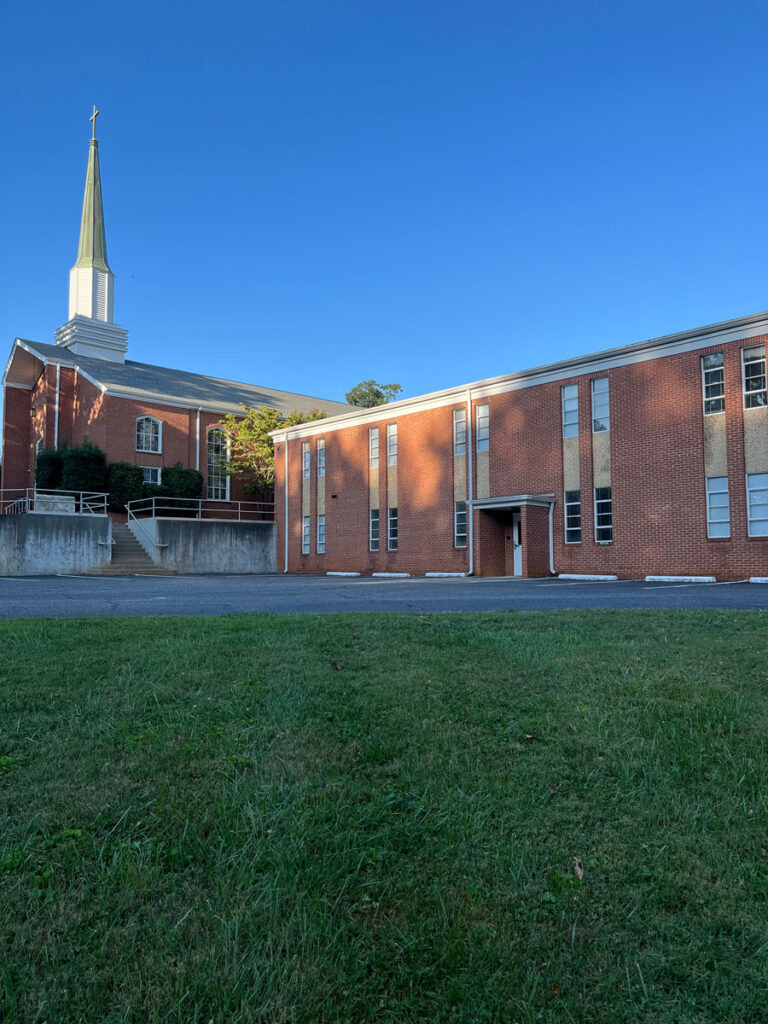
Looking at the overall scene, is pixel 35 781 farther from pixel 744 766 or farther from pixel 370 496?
pixel 370 496

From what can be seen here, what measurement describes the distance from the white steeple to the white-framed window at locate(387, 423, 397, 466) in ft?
69.9

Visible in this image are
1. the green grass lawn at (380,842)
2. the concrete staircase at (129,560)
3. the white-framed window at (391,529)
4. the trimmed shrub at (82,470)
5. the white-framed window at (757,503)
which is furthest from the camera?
the trimmed shrub at (82,470)

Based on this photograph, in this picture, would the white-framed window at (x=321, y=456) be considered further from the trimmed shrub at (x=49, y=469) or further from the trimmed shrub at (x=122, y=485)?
the trimmed shrub at (x=49, y=469)

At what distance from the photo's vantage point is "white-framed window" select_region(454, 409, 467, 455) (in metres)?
26.6

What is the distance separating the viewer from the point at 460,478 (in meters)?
26.6

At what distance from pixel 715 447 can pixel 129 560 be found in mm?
21020

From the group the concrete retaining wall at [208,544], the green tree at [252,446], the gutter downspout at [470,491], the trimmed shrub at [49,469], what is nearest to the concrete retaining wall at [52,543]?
the concrete retaining wall at [208,544]

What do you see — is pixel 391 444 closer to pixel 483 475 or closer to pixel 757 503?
pixel 483 475

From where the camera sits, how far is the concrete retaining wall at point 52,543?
24.7 metres

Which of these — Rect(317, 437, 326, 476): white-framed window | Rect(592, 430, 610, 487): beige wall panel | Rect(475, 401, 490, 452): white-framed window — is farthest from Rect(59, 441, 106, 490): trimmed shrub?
Rect(592, 430, 610, 487): beige wall panel

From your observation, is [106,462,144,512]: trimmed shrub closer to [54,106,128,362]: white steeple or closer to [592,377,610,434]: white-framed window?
[54,106,128,362]: white steeple

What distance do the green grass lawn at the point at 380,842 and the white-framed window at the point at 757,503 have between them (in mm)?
15508

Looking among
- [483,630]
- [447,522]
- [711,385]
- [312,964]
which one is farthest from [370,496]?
[312,964]

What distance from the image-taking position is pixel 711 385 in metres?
20.2
